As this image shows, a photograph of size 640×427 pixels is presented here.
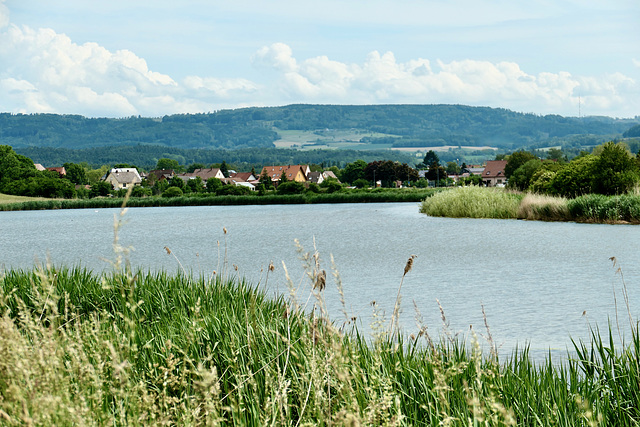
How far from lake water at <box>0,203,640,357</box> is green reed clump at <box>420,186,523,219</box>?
9.38 ft

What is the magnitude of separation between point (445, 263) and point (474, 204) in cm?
1748

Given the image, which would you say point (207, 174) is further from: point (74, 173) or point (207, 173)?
point (74, 173)

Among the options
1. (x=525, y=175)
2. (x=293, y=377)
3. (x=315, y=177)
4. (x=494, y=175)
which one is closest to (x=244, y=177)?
(x=315, y=177)

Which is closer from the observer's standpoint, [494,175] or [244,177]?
[494,175]

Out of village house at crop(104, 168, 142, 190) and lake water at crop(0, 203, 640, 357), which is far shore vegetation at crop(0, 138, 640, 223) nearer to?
lake water at crop(0, 203, 640, 357)

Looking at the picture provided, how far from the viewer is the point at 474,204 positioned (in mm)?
31344

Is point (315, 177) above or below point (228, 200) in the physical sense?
above

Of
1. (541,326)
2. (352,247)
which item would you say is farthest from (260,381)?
(352,247)

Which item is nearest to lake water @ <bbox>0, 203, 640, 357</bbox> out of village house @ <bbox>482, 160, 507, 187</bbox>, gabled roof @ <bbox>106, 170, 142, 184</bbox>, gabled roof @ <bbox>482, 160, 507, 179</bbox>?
village house @ <bbox>482, 160, 507, 187</bbox>

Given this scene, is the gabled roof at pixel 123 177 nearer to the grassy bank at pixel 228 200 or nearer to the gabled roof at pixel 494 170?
the gabled roof at pixel 494 170

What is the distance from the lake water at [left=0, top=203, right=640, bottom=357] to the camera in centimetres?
813

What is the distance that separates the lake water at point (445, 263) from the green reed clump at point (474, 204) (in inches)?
113

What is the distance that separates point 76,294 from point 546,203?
78.8 feet

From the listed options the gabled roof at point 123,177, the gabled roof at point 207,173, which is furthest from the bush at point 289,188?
the gabled roof at point 207,173
